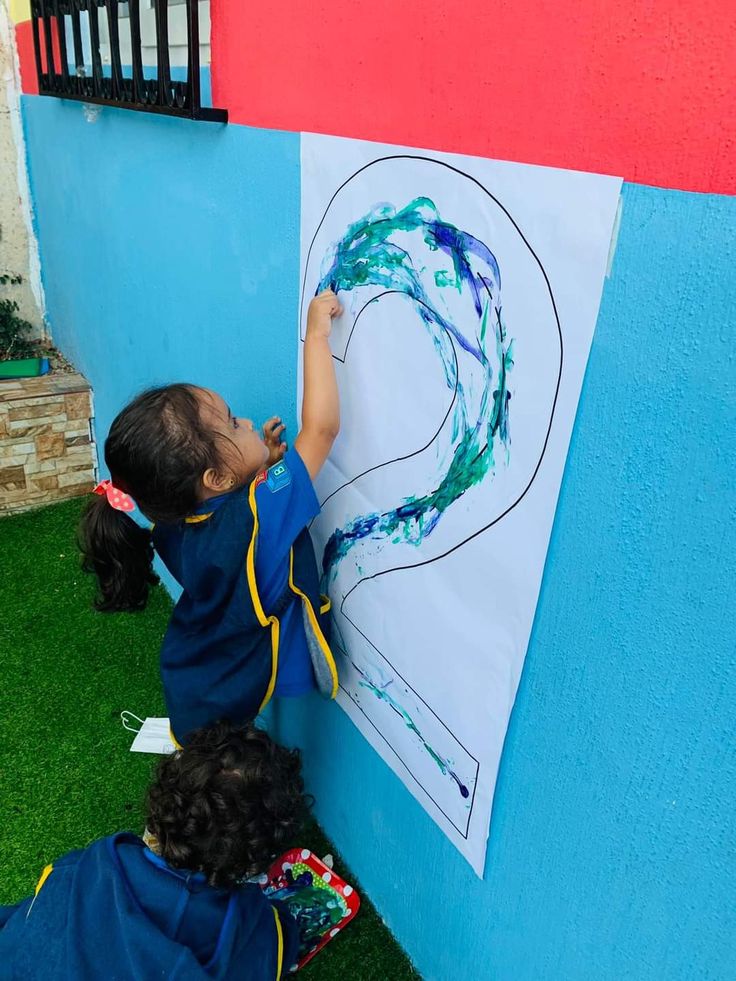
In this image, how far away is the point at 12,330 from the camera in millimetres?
3820

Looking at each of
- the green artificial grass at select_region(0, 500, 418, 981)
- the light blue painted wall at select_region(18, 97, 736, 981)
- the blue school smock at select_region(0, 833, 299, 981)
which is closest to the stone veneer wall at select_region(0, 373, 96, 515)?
the green artificial grass at select_region(0, 500, 418, 981)

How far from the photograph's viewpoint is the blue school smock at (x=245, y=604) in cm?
133

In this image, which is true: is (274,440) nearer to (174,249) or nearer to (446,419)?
(446,419)

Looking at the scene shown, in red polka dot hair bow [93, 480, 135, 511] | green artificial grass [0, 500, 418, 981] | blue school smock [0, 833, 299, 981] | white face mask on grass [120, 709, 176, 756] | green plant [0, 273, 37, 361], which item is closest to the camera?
blue school smock [0, 833, 299, 981]

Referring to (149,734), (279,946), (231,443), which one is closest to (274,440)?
(231,443)

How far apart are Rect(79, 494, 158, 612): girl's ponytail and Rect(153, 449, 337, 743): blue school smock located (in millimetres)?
82

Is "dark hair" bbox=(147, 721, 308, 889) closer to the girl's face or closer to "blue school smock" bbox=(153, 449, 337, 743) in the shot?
"blue school smock" bbox=(153, 449, 337, 743)

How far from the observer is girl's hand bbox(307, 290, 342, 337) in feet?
4.36

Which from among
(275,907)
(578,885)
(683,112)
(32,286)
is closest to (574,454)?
(683,112)

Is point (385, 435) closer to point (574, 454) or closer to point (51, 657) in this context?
point (574, 454)

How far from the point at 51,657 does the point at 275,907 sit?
1.28 meters

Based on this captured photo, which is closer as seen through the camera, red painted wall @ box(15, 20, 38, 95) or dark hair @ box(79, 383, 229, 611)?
dark hair @ box(79, 383, 229, 611)

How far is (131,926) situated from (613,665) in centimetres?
87

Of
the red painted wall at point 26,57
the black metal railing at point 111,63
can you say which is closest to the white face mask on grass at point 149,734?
the black metal railing at point 111,63
